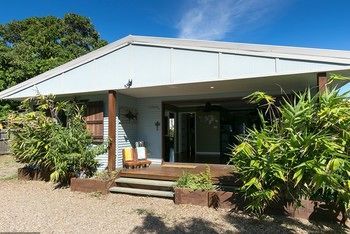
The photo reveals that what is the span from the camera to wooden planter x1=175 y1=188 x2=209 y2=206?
244 inches

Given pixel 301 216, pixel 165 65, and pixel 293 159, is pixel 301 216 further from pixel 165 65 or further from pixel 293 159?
pixel 165 65

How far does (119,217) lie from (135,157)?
4090 mm

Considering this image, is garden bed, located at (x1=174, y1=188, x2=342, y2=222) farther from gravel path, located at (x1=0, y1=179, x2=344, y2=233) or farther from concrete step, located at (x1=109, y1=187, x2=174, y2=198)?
concrete step, located at (x1=109, y1=187, x2=174, y2=198)

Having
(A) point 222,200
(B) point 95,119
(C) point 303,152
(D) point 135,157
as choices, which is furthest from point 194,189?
(B) point 95,119

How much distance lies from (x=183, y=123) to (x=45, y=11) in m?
18.1

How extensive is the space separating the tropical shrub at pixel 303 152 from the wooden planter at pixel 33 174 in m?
6.68

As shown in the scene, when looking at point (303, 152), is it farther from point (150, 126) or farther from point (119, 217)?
point (150, 126)

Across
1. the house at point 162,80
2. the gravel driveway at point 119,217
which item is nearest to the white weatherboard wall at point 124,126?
the house at point 162,80

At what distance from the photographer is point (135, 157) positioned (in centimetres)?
966

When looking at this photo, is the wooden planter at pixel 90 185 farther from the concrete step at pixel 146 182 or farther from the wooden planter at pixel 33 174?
the wooden planter at pixel 33 174

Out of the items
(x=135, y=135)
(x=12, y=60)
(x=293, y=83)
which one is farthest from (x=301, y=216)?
(x=12, y=60)

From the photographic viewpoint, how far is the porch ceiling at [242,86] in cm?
734

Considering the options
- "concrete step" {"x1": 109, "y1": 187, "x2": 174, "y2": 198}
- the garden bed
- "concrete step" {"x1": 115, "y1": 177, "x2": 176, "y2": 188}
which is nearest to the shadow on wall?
the garden bed

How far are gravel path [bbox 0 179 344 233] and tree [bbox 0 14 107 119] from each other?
48.0 ft
